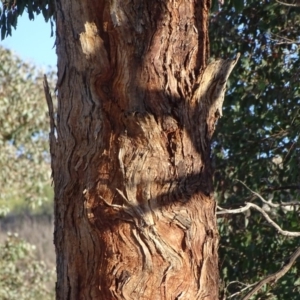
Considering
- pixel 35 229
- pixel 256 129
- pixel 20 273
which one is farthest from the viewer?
pixel 35 229

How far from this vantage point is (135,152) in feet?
12.7

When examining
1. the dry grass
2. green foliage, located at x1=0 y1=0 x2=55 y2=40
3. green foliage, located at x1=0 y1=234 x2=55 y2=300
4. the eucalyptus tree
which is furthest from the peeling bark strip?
the dry grass

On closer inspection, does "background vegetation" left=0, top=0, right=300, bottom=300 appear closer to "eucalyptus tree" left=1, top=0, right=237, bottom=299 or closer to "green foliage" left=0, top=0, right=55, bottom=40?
"green foliage" left=0, top=0, right=55, bottom=40

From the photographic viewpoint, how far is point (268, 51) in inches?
309

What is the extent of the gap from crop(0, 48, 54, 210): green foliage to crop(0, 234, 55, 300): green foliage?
786mm

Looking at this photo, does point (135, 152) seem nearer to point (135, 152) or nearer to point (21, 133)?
point (135, 152)

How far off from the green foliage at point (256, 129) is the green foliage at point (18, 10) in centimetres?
171

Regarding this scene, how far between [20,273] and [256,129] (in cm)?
721

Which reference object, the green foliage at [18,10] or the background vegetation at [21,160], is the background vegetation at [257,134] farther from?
the background vegetation at [21,160]

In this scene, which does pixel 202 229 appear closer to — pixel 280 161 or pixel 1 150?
pixel 280 161

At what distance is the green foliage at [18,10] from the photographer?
659cm

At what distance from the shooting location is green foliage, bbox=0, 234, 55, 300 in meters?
13.4

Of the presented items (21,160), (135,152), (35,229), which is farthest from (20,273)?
(35,229)

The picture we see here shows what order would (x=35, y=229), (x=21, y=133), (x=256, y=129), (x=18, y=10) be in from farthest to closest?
(x=35, y=229) → (x=21, y=133) → (x=256, y=129) → (x=18, y=10)
